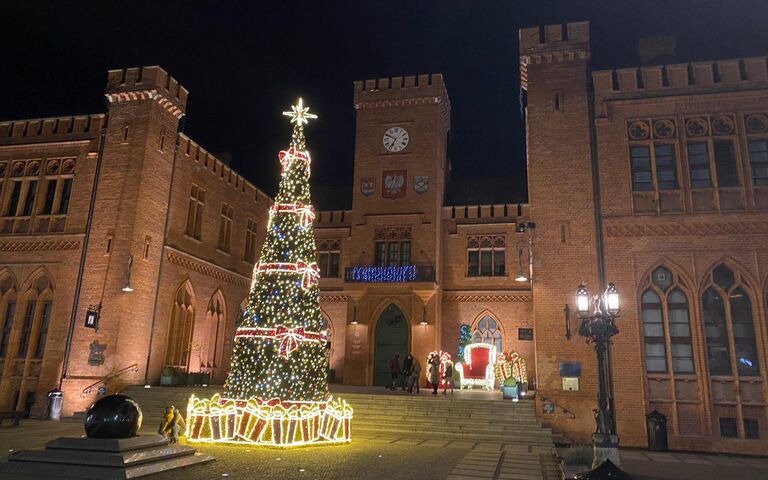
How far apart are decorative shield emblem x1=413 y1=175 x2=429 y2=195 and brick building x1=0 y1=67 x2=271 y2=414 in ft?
34.0

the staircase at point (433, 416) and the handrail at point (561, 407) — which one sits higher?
the handrail at point (561, 407)

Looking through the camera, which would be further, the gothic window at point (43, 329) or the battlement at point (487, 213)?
the battlement at point (487, 213)

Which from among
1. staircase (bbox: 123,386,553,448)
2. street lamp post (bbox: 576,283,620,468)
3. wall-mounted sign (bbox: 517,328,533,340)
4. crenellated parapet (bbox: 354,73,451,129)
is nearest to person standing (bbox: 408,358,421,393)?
staircase (bbox: 123,386,553,448)

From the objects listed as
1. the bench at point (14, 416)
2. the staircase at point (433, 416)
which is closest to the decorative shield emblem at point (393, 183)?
the staircase at point (433, 416)

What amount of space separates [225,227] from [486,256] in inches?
522

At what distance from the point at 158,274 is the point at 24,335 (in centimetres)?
532

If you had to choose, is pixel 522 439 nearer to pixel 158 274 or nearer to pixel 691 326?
pixel 691 326

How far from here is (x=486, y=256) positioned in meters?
28.4

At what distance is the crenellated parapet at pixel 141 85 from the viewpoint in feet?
69.3

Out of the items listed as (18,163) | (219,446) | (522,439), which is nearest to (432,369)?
(522,439)

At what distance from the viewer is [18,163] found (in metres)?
22.6

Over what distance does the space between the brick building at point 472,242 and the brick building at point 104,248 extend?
→ 0.09 meters

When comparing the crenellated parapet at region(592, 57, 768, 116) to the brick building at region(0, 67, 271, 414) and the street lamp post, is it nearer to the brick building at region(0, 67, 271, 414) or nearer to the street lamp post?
the street lamp post

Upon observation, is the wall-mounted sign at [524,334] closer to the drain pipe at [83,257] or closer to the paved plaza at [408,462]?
the paved plaza at [408,462]
